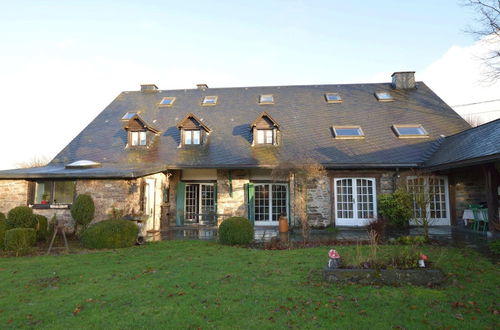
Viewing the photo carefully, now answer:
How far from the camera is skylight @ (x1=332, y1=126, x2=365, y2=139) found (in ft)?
45.4

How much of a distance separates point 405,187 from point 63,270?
11426 mm

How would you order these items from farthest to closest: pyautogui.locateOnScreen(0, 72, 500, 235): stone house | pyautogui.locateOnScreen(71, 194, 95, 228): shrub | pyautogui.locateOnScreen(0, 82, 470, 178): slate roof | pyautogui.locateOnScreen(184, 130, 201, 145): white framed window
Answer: pyautogui.locateOnScreen(184, 130, 201, 145): white framed window, pyautogui.locateOnScreen(0, 82, 470, 178): slate roof, pyautogui.locateOnScreen(0, 72, 500, 235): stone house, pyautogui.locateOnScreen(71, 194, 95, 228): shrub

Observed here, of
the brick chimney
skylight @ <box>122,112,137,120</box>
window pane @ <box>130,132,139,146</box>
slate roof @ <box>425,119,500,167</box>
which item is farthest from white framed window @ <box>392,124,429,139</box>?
skylight @ <box>122,112,137,120</box>

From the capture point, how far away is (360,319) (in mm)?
3873

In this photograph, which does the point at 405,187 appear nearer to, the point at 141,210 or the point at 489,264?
the point at 489,264

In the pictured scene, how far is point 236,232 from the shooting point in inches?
349

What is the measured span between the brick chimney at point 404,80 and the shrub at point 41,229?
18396 mm

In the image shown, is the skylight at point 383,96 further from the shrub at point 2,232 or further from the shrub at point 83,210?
the shrub at point 2,232

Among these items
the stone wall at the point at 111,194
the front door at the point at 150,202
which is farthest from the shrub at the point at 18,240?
the front door at the point at 150,202

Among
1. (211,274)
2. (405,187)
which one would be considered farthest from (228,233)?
(405,187)

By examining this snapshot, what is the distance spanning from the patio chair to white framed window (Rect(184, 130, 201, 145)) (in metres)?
11.6

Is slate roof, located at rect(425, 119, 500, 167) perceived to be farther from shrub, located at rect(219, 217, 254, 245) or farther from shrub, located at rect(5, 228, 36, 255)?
shrub, located at rect(5, 228, 36, 255)

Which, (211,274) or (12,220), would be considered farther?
(12,220)

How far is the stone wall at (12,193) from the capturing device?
11.3 m
